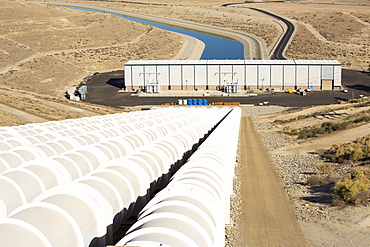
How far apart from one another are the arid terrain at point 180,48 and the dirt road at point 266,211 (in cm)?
30

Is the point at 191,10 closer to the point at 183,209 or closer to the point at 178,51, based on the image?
the point at 178,51

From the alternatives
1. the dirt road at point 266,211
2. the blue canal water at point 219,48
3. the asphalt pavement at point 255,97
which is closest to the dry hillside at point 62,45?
the asphalt pavement at point 255,97

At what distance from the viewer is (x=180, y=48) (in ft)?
456

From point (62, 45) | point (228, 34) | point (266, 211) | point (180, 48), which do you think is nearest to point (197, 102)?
point (266, 211)

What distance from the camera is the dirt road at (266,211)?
15.1 m

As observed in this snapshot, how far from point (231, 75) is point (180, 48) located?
51.0 metres

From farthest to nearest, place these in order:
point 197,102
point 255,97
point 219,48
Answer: point 219,48, point 255,97, point 197,102

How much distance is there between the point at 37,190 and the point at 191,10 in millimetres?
191656

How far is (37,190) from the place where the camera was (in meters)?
12.1

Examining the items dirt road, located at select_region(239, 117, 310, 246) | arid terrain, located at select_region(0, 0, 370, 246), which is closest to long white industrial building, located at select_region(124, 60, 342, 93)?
arid terrain, located at select_region(0, 0, 370, 246)

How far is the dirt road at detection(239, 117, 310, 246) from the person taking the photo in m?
15.1

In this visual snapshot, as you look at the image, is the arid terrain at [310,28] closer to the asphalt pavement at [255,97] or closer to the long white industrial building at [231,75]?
the asphalt pavement at [255,97]

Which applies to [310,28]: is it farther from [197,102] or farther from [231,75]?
[197,102]

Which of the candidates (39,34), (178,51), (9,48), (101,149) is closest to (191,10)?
(178,51)
